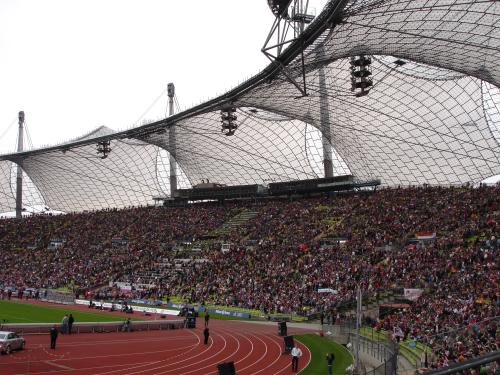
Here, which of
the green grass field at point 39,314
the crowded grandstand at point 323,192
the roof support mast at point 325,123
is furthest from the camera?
the roof support mast at point 325,123

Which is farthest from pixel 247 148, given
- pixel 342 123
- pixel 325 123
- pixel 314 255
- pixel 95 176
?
pixel 314 255

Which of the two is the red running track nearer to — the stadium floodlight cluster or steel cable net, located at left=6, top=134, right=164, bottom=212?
the stadium floodlight cluster

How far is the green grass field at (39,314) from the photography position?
32.9 m

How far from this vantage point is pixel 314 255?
42281 millimetres

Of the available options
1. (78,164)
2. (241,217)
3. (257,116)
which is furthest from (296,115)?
(78,164)

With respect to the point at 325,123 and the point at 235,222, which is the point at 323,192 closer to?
the point at 325,123

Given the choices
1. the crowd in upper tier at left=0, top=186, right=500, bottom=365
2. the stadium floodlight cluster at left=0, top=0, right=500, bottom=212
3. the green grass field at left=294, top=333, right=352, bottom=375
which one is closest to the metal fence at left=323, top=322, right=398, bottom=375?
the green grass field at left=294, top=333, right=352, bottom=375

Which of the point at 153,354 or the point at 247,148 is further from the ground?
the point at 247,148

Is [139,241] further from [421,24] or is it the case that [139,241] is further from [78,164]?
[421,24]

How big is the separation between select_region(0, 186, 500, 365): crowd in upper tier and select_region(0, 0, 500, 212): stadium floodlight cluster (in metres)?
6.55

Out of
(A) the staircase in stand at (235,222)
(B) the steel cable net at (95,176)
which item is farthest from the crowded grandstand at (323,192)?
(A) the staircase in stand at (235,222)

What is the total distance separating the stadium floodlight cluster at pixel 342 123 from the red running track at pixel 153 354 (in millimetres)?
13379

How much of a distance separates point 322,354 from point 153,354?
25.2 ft

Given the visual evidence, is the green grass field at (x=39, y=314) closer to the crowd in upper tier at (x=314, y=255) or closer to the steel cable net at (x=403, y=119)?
the crowd in upper tier at (x=314, y=255)
